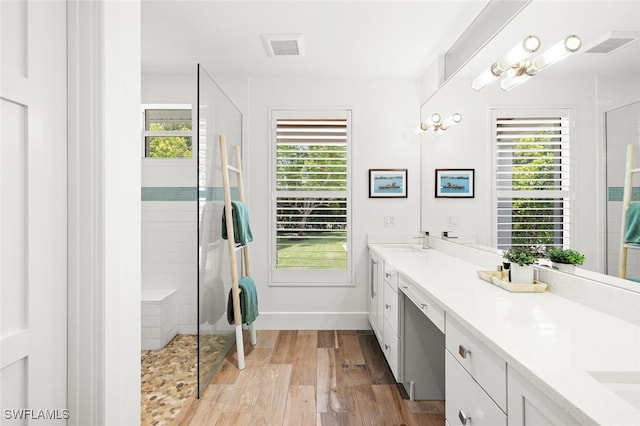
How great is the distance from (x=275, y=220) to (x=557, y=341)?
8.89 feet

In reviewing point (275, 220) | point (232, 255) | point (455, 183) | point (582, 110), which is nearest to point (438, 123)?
point (455, 183)

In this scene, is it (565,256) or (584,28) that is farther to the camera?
(565,256)

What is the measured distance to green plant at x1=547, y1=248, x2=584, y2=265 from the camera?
1.47 m

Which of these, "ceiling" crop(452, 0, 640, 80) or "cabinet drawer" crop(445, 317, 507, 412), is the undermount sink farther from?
"ceiling" crop(452, 0, 640, 80)

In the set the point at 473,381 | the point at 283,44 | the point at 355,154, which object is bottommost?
the point at 473,381

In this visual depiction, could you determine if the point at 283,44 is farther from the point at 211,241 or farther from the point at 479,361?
the point at 479,361

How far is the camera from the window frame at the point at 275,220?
135 inches

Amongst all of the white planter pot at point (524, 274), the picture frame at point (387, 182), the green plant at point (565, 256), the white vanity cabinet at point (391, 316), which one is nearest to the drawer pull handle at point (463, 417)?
the white planter pot at point (524, 274)

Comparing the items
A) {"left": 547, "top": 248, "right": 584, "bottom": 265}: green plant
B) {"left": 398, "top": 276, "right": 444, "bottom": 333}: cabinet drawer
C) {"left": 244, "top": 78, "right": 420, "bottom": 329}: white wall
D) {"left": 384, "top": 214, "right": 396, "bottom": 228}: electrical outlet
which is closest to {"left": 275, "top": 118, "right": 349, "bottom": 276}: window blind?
{"left": 244, "top": 78, "right": 420, "bottom": 329}: white wall

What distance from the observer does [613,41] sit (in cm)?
126

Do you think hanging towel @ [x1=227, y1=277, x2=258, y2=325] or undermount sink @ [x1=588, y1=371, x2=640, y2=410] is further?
hanging towel @ [x1=227, y1=277, x2=258, y2=325]

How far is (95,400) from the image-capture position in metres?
1.05

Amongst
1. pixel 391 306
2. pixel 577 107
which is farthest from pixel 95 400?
pixel 577 107

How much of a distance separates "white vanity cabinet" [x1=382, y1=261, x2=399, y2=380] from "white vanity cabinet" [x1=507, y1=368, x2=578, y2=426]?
129 cm
